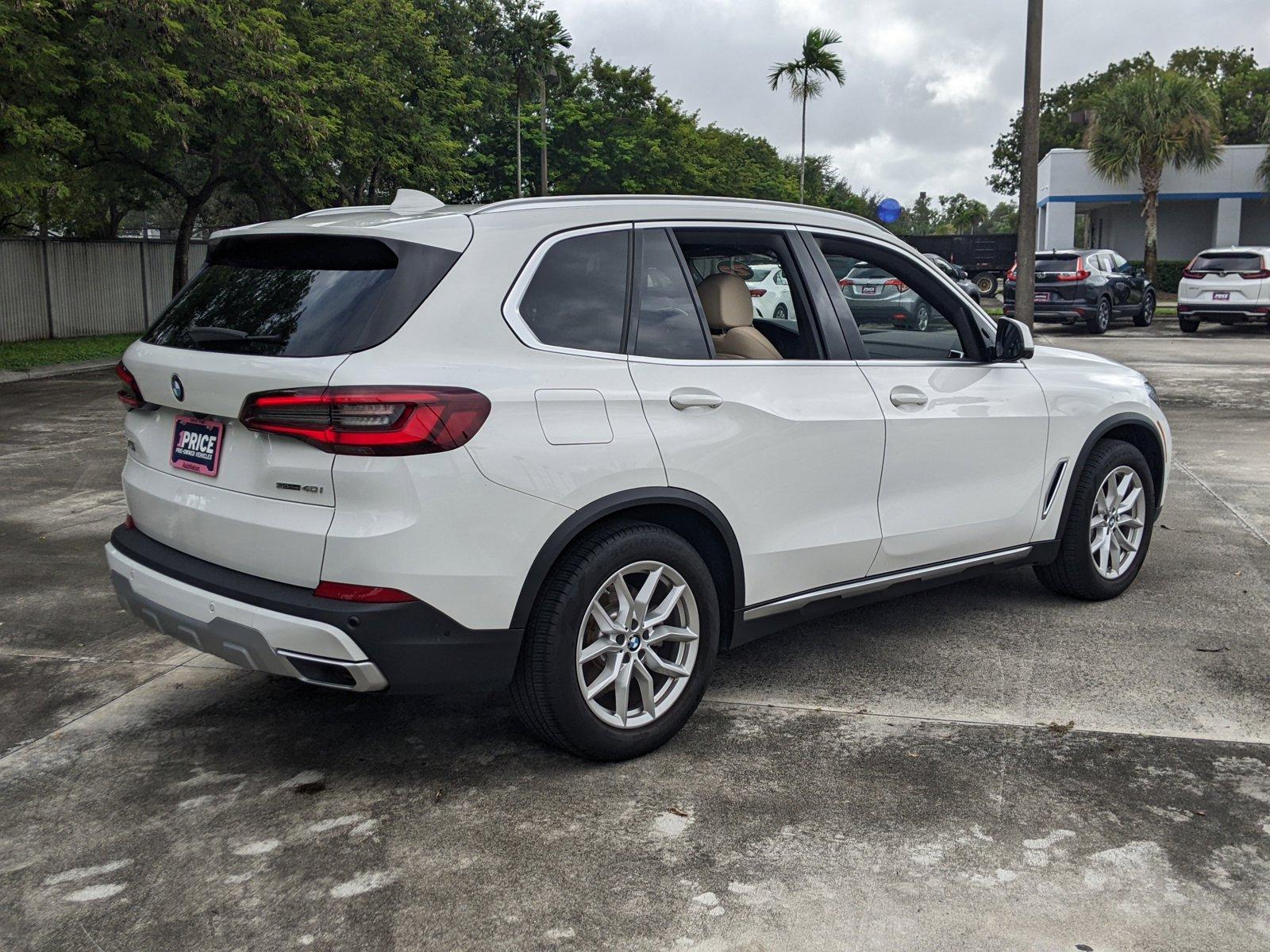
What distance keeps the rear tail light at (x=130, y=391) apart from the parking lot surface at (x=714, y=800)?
114cm

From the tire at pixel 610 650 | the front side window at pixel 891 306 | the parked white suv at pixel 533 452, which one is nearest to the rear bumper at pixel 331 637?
the parked white suv at pixel 533 452

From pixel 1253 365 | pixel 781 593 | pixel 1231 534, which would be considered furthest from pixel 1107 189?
pixel 781 593

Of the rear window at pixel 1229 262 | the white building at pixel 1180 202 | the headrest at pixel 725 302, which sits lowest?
the headrest at pixel 725 302

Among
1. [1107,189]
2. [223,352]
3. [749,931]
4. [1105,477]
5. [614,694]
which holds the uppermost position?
[1107,189]

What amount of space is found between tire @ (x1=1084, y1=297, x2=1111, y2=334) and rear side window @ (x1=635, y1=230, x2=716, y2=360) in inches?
923

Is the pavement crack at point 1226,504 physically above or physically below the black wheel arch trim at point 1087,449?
below

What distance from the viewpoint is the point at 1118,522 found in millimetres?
5750

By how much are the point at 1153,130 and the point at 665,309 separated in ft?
143

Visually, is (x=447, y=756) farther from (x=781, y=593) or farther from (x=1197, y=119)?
(x=1197, y=119)

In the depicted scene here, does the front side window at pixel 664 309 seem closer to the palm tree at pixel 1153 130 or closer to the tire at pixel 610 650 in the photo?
the tire at pixel 610 650

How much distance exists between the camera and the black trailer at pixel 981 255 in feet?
137

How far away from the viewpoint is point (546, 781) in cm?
387

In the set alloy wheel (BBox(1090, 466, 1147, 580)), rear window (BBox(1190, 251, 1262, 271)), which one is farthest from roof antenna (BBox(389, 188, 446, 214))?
rear window (BBox(1190, 251, 1262, 271))

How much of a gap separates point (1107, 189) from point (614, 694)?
4687 centimetres
